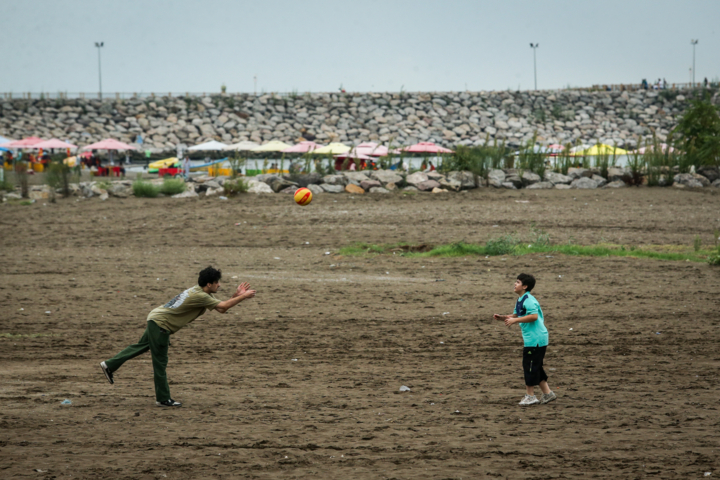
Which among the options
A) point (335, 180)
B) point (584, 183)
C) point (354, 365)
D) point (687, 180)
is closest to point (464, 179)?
point (584, 183)

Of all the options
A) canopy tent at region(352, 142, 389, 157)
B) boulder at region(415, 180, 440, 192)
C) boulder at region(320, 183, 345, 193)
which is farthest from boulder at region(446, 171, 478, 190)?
canopy tent at region(352, 142, 389, 157)

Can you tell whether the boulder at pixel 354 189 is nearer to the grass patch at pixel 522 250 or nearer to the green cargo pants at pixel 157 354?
the grass patch at pixel 522 250

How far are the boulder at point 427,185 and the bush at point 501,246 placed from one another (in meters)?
10.0

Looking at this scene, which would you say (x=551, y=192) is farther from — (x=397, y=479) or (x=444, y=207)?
(x=397, y=479)

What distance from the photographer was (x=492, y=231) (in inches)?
751

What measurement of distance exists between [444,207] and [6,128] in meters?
43.5

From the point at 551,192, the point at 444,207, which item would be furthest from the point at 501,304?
the point at 551,192

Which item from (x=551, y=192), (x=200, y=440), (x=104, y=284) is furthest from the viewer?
(x=551, y=192)

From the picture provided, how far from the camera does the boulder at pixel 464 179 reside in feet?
86.6

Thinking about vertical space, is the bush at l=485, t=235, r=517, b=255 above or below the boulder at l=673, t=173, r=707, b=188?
below

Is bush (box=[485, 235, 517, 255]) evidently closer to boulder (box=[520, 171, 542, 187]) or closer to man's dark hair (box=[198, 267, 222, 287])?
man's dark hair (box=[198, 267, 222, 287])

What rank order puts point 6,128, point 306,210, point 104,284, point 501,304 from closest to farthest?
point 501,304 → point 104,284 → point 306,210 → point 6,128

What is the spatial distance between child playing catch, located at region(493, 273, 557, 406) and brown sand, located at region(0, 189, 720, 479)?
19 centimetres

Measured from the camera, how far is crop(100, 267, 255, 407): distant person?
21.7 feet
